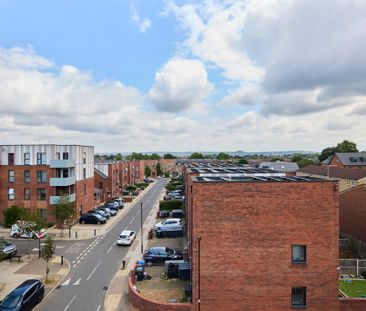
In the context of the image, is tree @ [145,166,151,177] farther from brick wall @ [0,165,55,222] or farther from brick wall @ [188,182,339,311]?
brick wall @ [188,182,339,311]

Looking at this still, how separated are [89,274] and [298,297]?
15592mm

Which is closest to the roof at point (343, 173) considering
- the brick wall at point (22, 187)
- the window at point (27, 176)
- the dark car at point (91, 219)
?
the dark car at point (91, 219)

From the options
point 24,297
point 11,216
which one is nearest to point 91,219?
point 11,216

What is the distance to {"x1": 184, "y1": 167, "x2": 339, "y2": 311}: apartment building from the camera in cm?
1891

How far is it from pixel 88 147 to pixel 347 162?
229 feet

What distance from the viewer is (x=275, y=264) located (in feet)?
62.1

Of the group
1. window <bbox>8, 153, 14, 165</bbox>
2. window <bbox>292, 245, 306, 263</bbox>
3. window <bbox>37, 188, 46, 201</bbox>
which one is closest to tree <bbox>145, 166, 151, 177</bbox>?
window <bbox>8, 153, 14, 165</bbox>

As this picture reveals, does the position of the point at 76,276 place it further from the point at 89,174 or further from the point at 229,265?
the point at 89,174

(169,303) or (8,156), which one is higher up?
(8,156)

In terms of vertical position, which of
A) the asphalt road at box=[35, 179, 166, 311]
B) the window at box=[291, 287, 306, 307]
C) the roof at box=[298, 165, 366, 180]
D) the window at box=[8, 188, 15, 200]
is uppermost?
the roof at box=[298, 165, 366, 180]

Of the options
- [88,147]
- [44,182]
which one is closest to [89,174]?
[88,147]

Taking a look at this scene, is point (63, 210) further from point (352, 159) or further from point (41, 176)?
point (352, 159)

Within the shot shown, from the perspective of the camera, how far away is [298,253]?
62.7ft

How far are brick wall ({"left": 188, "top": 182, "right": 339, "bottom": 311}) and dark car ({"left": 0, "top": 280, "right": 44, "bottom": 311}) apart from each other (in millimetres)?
9789
